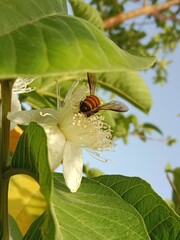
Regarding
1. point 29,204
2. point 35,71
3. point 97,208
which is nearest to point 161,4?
point 29,204

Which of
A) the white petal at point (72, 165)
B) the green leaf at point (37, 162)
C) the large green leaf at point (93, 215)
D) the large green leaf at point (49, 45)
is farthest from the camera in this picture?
the white petal at point (72, 165)

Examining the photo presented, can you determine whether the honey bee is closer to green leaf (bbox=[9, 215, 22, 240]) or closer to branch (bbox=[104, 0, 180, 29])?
green leaf (bbox=[9, 215, 22, 240])

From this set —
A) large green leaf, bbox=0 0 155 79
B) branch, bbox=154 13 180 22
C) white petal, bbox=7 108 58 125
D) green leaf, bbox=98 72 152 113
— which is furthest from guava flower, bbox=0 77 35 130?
branch, bbox=154 13 180 22

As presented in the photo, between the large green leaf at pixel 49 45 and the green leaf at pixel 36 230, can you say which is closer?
the large green leaf at pixel 49 45

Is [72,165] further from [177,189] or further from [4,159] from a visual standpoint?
[177,189]

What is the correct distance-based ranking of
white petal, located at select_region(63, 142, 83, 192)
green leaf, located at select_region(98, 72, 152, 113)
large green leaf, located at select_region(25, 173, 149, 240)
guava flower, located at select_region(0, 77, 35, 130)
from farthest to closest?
green leaf, located at select_region(98, 72, 152, 113)
guava flower, located at select_region(0, 77, 35, 130)
white petal, located at select_region(63, 142, 83, 192)
large green leaf, located at select_region(25, 173, 149, 240)

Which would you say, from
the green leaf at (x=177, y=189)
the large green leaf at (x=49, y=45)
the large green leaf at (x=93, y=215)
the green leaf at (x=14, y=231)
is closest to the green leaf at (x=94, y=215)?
the large green leaf at (x=93, y=215)

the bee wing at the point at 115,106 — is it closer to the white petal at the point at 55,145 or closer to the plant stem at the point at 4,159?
the white petal at the point at 55,145

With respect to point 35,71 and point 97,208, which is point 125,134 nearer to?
point 97,208

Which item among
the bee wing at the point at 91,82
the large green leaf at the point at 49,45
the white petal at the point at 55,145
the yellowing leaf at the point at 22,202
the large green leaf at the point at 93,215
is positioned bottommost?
the yellowing leaf at the point at 22,202
